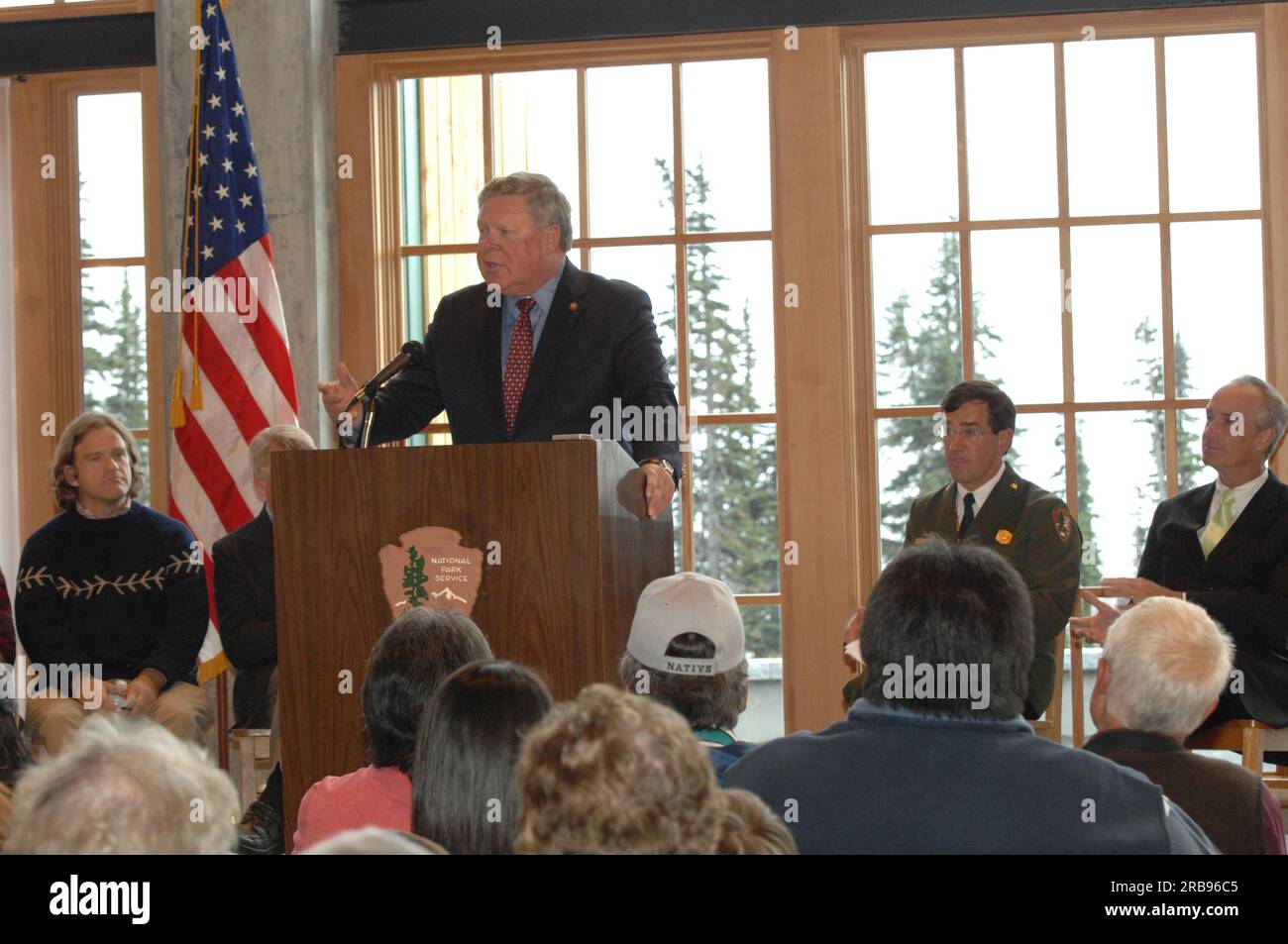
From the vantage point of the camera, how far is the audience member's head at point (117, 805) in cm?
116

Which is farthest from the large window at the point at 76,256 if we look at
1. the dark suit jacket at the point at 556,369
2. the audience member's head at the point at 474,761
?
the audience member's head at the point at 474,761

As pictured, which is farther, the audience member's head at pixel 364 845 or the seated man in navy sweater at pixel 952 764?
the seated man in navy sweater at pixel 952 764

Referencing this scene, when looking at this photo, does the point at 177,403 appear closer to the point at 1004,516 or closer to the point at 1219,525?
the point at 1004,516

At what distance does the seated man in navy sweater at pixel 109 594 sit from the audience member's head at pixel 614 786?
3.04 meters

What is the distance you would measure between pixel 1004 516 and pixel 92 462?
260 cm

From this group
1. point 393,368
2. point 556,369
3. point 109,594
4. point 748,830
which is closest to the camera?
point 748,830

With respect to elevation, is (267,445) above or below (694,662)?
above

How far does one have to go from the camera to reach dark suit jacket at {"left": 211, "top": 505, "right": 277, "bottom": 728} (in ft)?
13.0

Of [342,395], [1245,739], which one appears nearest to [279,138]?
[342,395]

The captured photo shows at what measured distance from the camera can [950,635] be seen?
5.74 feet

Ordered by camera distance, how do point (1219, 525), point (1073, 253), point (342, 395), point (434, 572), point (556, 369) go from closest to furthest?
point (434, 572), point (342, 395), point (556, 369), point (1219, 525), point (1073, 253)

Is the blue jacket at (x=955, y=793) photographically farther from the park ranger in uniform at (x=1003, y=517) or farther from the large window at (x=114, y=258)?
the large window at (x=114, y=258)

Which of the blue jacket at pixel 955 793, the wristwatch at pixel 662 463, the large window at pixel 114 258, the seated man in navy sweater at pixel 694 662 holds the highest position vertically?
the large window at pixel 114 258

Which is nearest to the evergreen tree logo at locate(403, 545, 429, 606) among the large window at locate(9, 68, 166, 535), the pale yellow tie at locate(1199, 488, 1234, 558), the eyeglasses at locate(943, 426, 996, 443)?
the eyeglasses at locate(943, 426, 996, 443)
